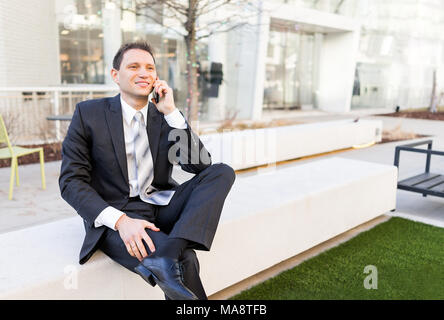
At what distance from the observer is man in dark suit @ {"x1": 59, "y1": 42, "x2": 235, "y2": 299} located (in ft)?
6.66

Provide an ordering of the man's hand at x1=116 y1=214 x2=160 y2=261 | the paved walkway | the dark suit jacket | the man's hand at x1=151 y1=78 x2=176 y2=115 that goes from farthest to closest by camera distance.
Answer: the paved walkway
the man's hand at x1=151 y1=78 x2=176 y2=115
the dark suit jacket
the man's hand at x1=116 y1=214 x2=160 y2=261

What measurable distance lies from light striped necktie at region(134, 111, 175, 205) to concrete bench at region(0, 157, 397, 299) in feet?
1.44

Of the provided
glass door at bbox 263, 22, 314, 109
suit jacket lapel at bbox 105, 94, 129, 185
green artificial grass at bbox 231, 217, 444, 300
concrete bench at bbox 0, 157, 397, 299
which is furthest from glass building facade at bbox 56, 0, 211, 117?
suit jacket lapel at bbox 105, 94, 129, 185

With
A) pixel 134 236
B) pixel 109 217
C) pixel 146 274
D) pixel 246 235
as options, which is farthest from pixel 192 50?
pixel 146 274

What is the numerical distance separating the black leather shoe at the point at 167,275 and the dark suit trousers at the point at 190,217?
101mm

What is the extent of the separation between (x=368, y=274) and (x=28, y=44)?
33.3 ft

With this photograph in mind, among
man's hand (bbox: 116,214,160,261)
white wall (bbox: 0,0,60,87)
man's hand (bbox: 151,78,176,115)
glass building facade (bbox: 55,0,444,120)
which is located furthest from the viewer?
glass building facade (bbox: 55,0,444,120)

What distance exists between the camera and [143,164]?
2.42 metres

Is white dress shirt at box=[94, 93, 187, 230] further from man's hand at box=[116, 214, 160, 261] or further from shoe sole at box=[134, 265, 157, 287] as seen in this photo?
shoe sole at box=[134, 265, 157, 287]

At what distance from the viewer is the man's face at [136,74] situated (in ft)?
7.70

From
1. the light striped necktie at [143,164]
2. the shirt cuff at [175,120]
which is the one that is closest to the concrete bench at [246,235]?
the light striped necktie at [143,164]

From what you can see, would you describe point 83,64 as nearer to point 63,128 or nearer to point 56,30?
point 56,30

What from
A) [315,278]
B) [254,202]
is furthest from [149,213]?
[315,278]
